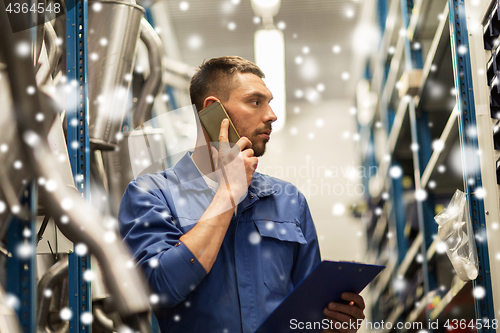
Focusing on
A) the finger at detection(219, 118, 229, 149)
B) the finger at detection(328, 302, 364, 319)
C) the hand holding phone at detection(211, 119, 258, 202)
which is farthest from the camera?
the finger at detection(219, 118, 229, 149)

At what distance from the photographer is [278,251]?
4.12ft

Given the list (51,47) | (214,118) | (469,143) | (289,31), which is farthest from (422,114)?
(51,47)

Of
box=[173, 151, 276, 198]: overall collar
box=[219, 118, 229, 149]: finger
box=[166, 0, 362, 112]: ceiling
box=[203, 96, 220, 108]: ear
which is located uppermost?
box=[166, 0, 362, 112]: ceiling

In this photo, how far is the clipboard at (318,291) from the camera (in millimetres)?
908

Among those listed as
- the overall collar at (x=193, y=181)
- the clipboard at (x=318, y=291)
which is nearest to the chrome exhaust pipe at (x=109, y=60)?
the overall collar at (x=193, y=181)

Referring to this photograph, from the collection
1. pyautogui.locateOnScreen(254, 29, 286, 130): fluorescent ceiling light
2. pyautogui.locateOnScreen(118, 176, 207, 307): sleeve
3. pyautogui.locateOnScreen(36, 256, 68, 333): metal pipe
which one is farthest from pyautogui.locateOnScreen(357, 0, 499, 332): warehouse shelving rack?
pyautogui.locateOnScreen(36, 256, 68, 333): metal pipe

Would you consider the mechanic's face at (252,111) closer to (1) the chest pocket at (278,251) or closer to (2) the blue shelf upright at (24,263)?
(1) the chest pocket at (278,251)

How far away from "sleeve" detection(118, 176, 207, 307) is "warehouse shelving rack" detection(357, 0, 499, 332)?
86cm

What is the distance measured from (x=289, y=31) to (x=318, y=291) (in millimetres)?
1913

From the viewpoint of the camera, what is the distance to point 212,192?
52.7 inches

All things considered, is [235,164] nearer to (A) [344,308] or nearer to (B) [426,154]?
(A) [344,308]

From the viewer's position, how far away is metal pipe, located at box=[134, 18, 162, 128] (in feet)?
6.04

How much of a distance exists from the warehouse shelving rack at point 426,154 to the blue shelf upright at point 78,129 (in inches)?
42.6

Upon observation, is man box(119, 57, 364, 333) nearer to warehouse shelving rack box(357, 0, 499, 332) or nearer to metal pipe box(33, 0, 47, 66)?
metal pipe box(33, 0, 47, 66)
